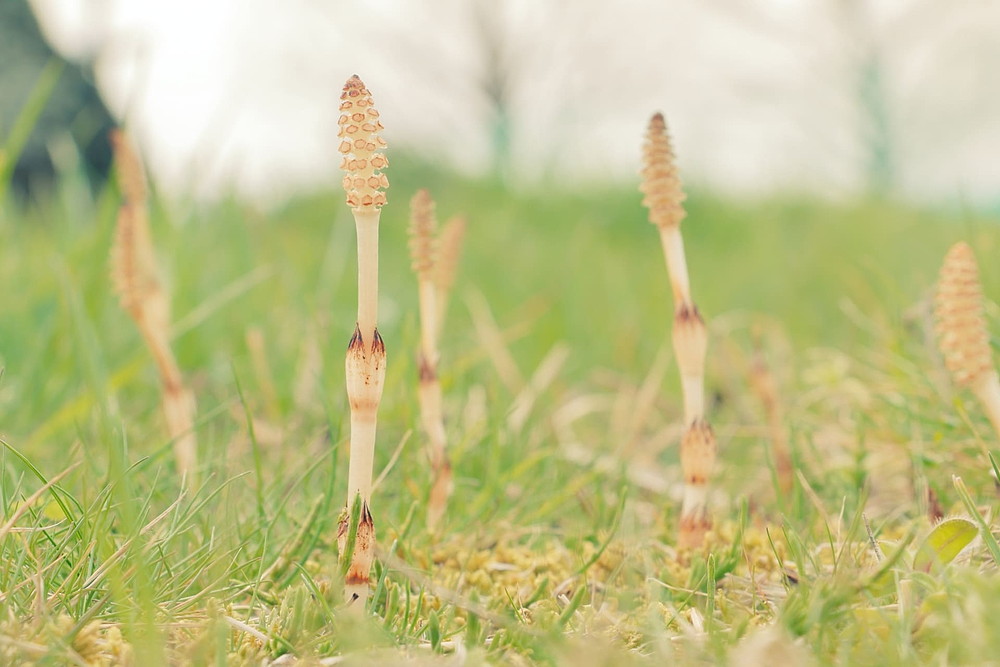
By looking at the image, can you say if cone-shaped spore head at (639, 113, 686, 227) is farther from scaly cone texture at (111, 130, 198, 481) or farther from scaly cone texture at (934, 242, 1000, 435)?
scaly cone texture at (111, 130, 198, 481)

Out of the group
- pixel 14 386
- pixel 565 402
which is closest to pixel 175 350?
pixel 14 386

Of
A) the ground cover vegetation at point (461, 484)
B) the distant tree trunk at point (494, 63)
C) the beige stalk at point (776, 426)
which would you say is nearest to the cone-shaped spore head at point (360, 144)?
the ground cover vegetation at point (461, 484)

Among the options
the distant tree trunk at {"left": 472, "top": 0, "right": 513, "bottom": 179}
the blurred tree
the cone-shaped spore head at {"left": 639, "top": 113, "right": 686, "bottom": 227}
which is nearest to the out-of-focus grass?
the cone-shaped spore head at {"left": 639, "top": 113, "right": 686, "bottom": 227}

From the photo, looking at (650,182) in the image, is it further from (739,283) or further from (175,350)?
(739,283)

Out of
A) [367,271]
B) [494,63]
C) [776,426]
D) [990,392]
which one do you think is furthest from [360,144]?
[494,63]

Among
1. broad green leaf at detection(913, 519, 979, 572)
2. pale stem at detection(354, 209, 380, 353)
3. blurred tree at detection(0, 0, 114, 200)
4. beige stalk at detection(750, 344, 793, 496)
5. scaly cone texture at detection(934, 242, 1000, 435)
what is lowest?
broad green leaf at detection(913, 519, 979, 572)

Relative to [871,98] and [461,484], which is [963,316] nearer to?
[461,484]
